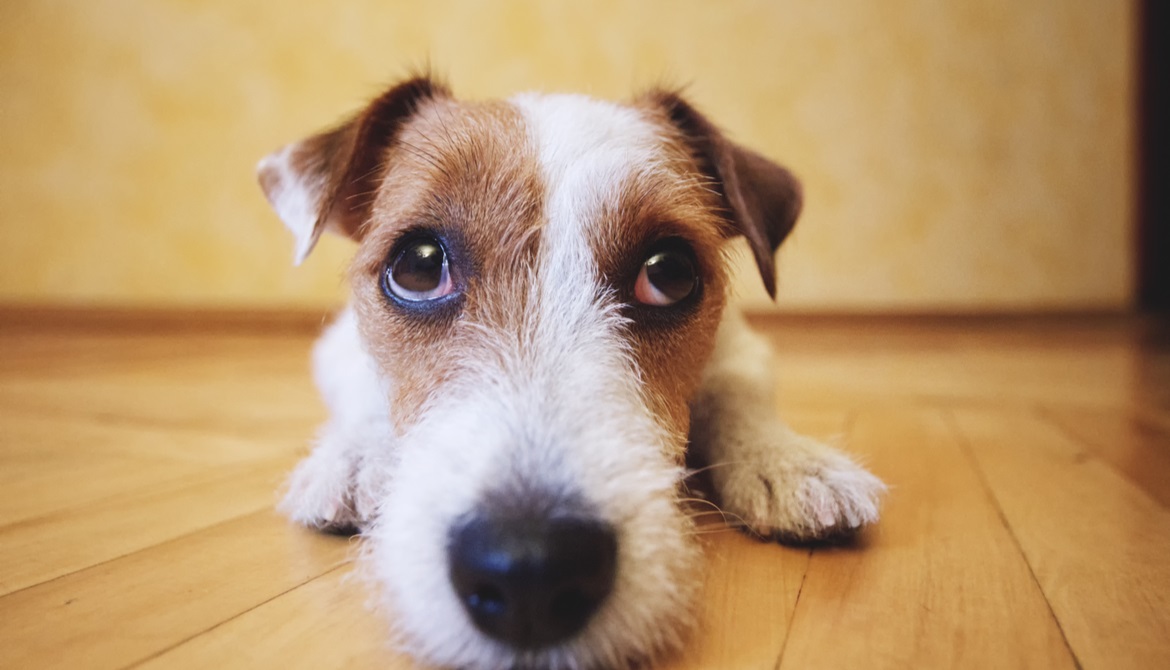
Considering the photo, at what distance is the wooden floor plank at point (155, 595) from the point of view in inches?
38.8

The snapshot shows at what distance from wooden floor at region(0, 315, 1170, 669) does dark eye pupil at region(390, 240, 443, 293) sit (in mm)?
503

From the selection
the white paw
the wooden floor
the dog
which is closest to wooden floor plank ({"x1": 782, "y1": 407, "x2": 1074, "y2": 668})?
the wooden floor

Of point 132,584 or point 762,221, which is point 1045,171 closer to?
point 762,221

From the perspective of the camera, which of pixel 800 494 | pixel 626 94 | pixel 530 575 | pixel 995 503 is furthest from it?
pixel 626 94

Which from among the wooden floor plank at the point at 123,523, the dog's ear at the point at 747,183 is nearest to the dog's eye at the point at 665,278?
the dog's ear at the point at 747,183

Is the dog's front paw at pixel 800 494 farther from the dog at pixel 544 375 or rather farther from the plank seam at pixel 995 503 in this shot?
the plank seam at pixel 995 503

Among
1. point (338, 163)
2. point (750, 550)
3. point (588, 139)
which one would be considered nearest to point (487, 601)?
point (750, 550)

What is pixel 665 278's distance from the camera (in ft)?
4.79

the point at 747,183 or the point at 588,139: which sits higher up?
the point at 588,139

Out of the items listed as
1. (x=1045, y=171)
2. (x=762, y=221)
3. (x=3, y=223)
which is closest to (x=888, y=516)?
(x=762, y=221)

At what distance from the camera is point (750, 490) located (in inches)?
58.1

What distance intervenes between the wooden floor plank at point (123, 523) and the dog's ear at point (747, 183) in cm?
125

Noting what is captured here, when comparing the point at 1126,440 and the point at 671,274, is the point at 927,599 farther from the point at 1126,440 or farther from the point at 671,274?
Answer: the point at 1126,440

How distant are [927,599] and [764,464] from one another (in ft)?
1.44
